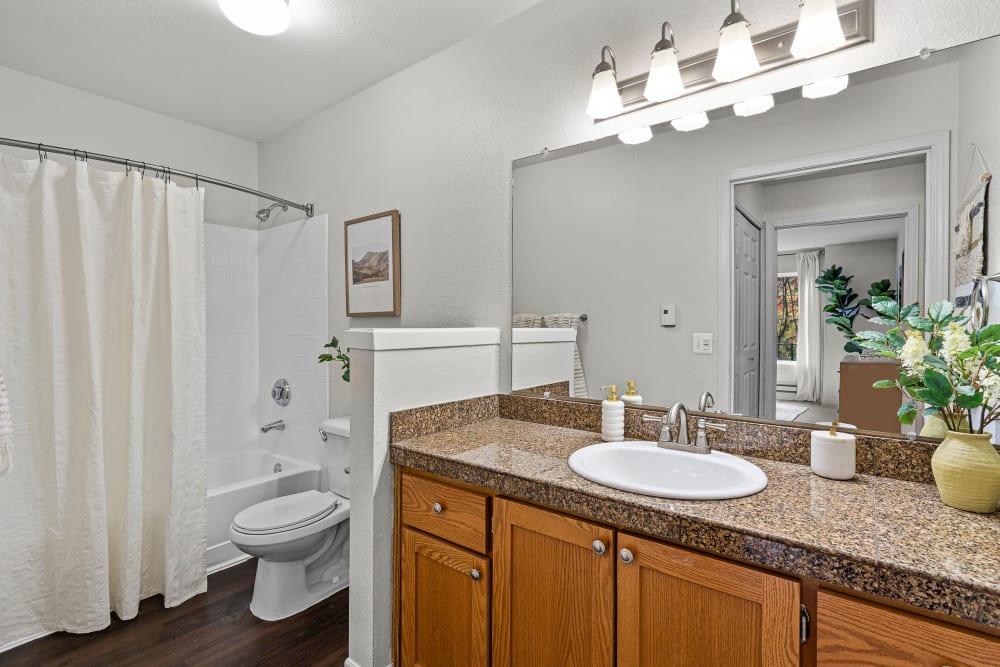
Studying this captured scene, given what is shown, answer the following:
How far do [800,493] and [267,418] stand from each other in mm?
2997

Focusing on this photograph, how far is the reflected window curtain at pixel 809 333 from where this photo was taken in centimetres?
136

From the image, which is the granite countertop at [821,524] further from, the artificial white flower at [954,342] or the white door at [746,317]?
the artificial white flower at [954,342]

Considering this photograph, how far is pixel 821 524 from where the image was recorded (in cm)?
93

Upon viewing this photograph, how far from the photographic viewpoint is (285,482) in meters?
2.64

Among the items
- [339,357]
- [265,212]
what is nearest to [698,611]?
[339,357]

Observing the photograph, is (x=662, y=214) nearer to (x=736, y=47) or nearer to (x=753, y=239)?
(x=753, y=239)

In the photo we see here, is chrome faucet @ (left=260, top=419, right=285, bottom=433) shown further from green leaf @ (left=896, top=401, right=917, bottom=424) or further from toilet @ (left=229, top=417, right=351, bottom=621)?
green leaf @ (left=896, top=401, right=917, bottom=424)

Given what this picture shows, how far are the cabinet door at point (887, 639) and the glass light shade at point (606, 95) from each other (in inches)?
56.8

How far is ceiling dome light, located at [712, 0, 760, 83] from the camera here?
4.46 ft

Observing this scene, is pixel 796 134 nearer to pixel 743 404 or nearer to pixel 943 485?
pixel 743 404

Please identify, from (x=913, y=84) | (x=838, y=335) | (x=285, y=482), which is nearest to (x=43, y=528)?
(x=285, y=482)

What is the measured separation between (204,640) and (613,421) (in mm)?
1774

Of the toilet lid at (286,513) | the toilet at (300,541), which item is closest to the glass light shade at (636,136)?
→ the toilet at (300,541)

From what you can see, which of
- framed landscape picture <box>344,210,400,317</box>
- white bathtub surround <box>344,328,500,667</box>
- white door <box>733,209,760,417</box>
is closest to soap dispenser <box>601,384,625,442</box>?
white door <box>733,209,760,417</box>
